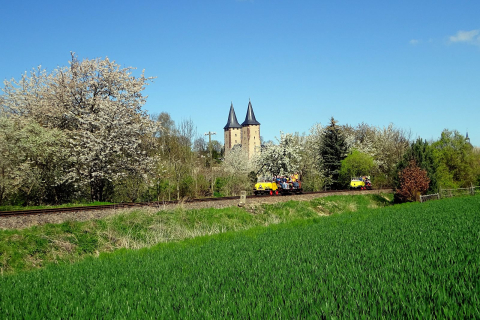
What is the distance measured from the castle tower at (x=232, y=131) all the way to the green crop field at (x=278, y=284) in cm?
11595

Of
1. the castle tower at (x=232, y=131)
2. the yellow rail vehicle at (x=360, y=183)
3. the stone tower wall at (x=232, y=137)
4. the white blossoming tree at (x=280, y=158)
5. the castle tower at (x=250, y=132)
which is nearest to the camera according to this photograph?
the yellow rail vehicle at (x=360, y=183)

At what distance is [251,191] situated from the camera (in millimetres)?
39375

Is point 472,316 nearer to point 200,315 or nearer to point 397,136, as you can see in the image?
point 200,315

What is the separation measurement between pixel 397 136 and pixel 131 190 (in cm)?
5226

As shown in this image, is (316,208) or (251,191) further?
(251,191)

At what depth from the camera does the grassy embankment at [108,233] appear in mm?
12680

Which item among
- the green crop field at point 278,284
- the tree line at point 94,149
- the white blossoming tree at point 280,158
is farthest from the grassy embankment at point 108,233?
the white blossoming tree at point 280,158

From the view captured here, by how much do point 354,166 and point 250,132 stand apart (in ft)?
242

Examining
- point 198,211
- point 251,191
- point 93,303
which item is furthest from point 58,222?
point 251,191

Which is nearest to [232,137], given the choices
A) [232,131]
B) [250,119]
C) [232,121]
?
[232,131]

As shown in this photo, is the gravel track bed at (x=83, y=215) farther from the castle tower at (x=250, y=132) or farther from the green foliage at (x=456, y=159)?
the castle tower at (x=250, y=132)

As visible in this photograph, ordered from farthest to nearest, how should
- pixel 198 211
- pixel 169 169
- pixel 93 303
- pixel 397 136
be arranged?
pixel 397 136, pixel 169 169, pixel 198 211, pixel 93 303

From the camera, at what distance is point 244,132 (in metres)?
124

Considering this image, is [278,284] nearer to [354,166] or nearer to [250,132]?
[354,166]
